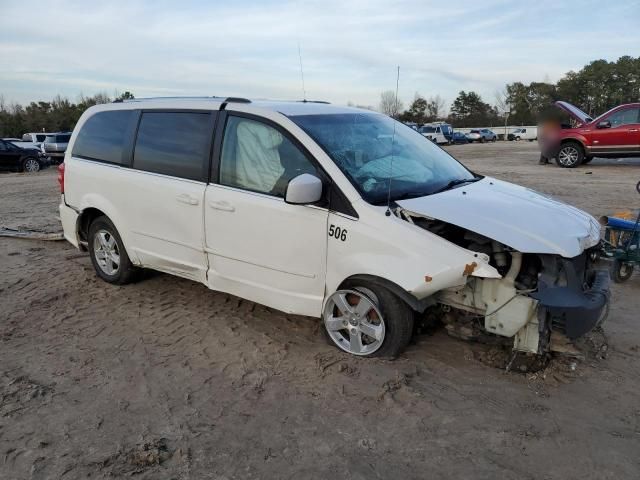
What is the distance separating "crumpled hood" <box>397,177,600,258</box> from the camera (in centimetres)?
322

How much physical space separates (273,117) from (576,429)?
2.90 m

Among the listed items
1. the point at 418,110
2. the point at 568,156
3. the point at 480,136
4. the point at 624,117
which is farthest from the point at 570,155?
the point at 418,110

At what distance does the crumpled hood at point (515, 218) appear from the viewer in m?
3.22

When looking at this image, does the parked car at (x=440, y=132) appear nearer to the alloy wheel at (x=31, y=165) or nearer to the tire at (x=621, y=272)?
the alloy wheel at (x=31, y=165)

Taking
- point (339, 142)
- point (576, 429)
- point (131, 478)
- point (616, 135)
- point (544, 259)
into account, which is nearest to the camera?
point (131, 478)

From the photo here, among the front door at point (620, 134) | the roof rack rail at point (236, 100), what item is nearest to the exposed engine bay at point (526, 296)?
the roof rack rail at point (236, 100)

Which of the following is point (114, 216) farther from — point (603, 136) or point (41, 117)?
point (41, 117)

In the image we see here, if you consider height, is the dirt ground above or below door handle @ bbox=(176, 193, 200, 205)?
below

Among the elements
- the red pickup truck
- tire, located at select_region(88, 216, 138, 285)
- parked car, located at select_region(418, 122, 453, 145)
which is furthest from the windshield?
parked car, located at select_region(418, 122, 453, 145)

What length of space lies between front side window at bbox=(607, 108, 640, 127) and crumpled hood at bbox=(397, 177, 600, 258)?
14.0 metres

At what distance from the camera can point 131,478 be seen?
8.65 feet

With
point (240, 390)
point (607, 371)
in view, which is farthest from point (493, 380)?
point (240, 390)

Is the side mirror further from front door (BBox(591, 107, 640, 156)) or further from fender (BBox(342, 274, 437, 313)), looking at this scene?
front door (BBox(591, 107, 640, 156))

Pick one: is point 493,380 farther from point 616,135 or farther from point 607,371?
point 616,135
